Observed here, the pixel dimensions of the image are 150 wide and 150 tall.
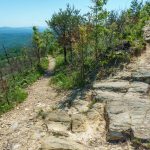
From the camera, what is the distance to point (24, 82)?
27719mm

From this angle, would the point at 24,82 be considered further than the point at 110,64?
Yes

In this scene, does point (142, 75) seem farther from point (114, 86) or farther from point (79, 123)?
point (79, 123)

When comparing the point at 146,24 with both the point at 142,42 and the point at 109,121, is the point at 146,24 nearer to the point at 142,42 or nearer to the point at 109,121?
the point at 142,42

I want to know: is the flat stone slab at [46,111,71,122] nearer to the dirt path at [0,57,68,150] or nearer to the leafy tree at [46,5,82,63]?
the dirt path at [0,57,68,150]

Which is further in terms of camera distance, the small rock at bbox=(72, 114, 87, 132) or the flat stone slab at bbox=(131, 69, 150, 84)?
the flat stone slab at bbox=(131, 69, 150, 84)

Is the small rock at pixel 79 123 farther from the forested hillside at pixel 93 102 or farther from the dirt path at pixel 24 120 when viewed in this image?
the dirt path at pixel 24 120

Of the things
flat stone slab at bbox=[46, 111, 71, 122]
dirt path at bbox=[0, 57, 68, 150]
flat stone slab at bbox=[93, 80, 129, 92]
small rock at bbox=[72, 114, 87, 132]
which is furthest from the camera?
flat stone slab at bbox=[93, 80, 129, 92]

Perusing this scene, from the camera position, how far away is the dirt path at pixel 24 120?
13.8 meters

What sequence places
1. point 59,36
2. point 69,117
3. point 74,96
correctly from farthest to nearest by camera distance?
1. point 59,36
2. point 74,96
3. point 69,117

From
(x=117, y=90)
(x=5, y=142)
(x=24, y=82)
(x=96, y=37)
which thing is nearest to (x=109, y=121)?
(x=117, y=90)

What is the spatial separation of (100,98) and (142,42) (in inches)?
290


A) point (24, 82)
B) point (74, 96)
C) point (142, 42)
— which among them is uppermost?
point (142, 42)

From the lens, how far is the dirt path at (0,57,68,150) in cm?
1375

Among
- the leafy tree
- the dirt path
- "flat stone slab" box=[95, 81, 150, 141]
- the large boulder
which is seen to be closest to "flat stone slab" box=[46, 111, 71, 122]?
the dirt path
